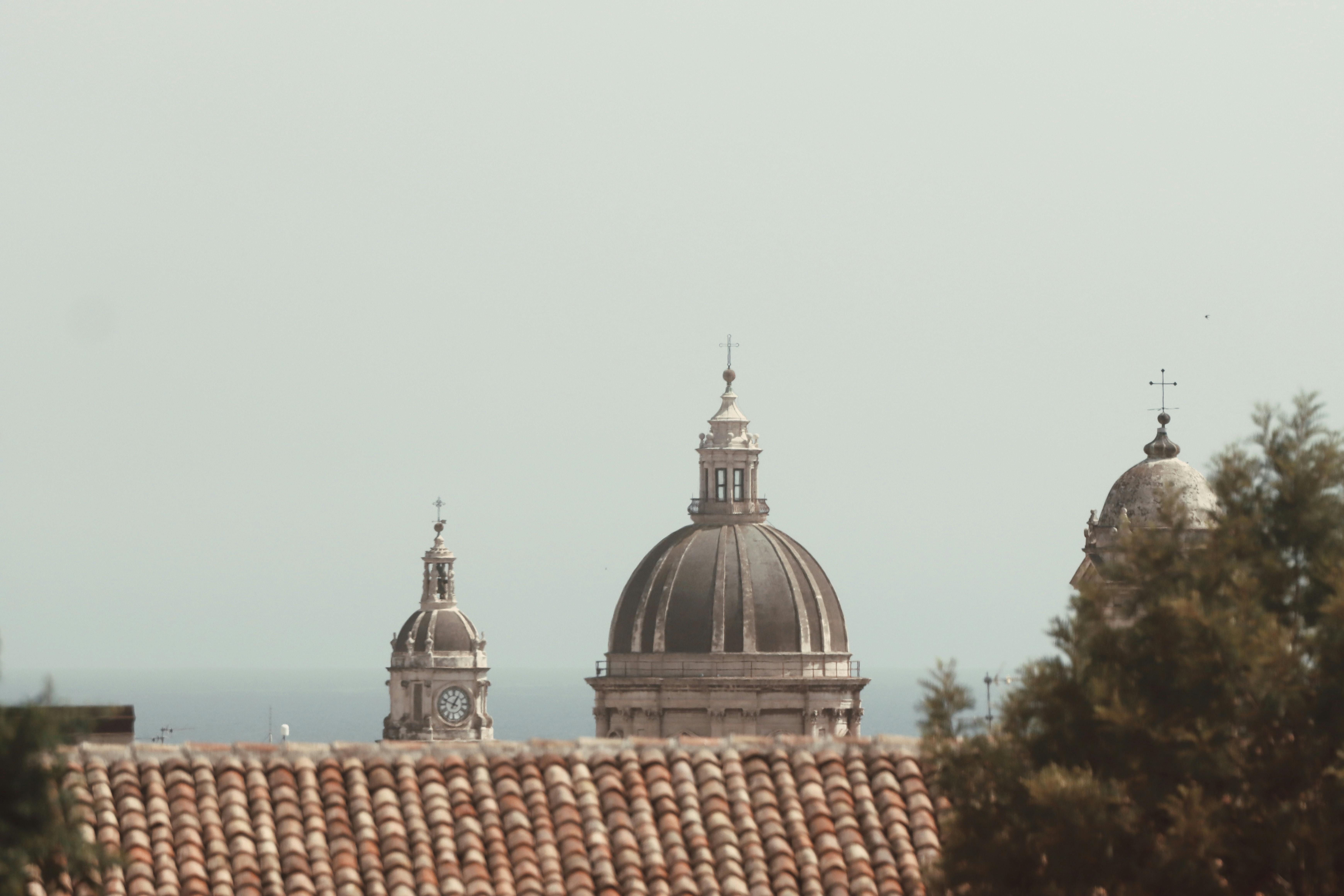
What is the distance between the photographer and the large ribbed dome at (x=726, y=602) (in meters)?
87.2

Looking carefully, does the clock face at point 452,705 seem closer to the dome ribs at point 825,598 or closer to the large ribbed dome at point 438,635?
the large ribbed dome at point 438,635

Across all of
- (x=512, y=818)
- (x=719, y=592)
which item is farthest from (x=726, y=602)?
(x=512, y=818)

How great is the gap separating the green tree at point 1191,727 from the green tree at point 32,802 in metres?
6.42

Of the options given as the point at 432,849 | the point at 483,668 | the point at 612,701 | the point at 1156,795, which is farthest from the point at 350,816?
the point at 483,668

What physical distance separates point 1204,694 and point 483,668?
107294 millimetres

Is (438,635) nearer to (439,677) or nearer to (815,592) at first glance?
(439,677)

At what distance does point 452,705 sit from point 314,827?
103m

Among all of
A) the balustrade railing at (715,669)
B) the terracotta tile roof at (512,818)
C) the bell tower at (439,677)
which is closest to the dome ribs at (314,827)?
the terracotta tile roof at (512,818)

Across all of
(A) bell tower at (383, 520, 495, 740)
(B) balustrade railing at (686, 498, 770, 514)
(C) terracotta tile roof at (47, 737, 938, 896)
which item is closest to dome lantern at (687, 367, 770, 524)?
(B) balustrade railing at (686, 498, 770, 514)

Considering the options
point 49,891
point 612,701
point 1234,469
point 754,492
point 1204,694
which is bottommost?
point 49,891

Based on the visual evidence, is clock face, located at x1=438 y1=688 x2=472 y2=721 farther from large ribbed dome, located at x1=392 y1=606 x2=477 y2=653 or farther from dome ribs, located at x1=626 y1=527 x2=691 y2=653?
dome ribs, located at x1=626 y1=527 x2=691 y2=653

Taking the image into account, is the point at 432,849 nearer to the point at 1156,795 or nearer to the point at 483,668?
the point at 1156,795

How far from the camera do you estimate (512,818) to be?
21.8 m

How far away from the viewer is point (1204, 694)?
18312 millimetres
